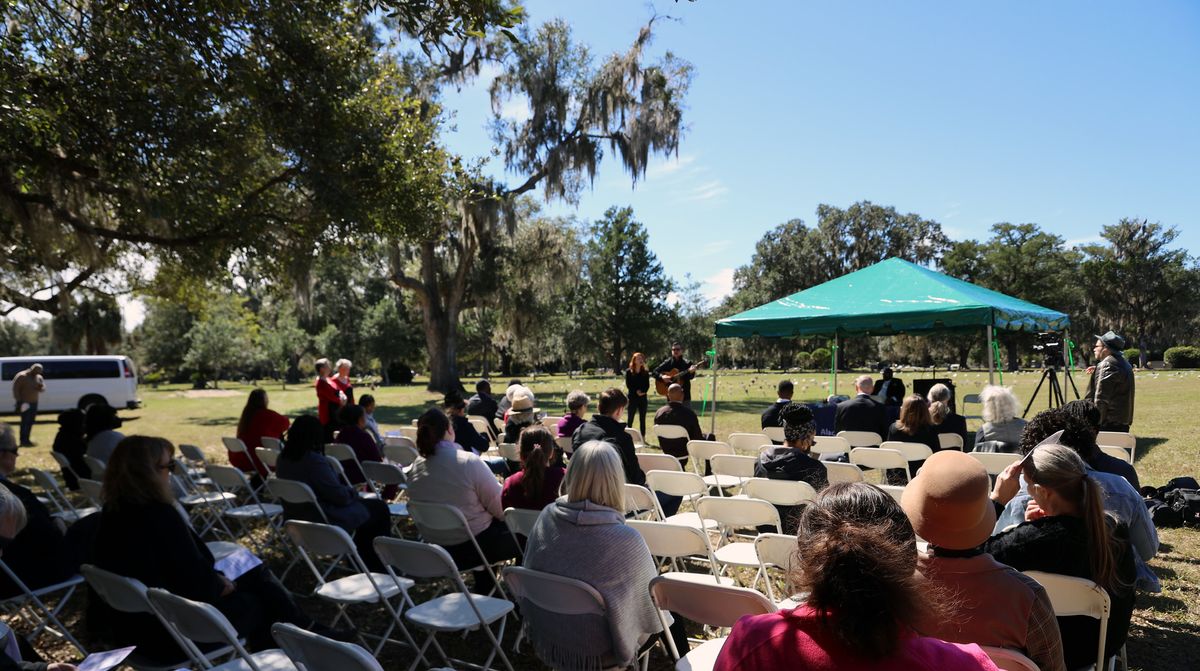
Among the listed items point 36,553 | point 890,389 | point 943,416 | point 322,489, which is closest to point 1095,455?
point 943,416

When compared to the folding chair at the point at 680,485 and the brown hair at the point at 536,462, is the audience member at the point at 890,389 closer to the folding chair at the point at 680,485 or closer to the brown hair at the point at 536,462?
the folding chair at the point at 680,485

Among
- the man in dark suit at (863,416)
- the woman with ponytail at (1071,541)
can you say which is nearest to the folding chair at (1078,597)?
the woman with ponytail at (1071,541)

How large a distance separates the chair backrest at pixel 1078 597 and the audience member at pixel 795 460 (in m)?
1.91

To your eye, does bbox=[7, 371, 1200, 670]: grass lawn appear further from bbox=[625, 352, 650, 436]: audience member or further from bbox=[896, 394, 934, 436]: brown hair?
bbox=[896, 394, 934, 436]: brown hair

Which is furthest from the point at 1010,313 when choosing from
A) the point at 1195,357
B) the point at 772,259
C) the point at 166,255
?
the point at 772,259

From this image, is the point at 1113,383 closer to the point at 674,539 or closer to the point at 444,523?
the point at 674,539

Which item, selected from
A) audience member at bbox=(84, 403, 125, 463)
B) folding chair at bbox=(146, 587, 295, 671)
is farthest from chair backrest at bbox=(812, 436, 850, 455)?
audience member at bbox=(84, 403, 125, 463)

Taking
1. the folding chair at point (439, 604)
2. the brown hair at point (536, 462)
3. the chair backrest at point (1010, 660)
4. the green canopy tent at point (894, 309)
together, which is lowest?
the folding chair at point (439, 604)

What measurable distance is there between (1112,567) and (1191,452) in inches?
347

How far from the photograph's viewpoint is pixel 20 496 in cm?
344

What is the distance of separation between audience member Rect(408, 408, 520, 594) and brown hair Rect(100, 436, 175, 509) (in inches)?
56.3

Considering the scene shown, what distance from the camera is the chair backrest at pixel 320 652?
1.65 m

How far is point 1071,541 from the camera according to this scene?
229cm

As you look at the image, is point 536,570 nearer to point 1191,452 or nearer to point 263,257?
point 263,257
